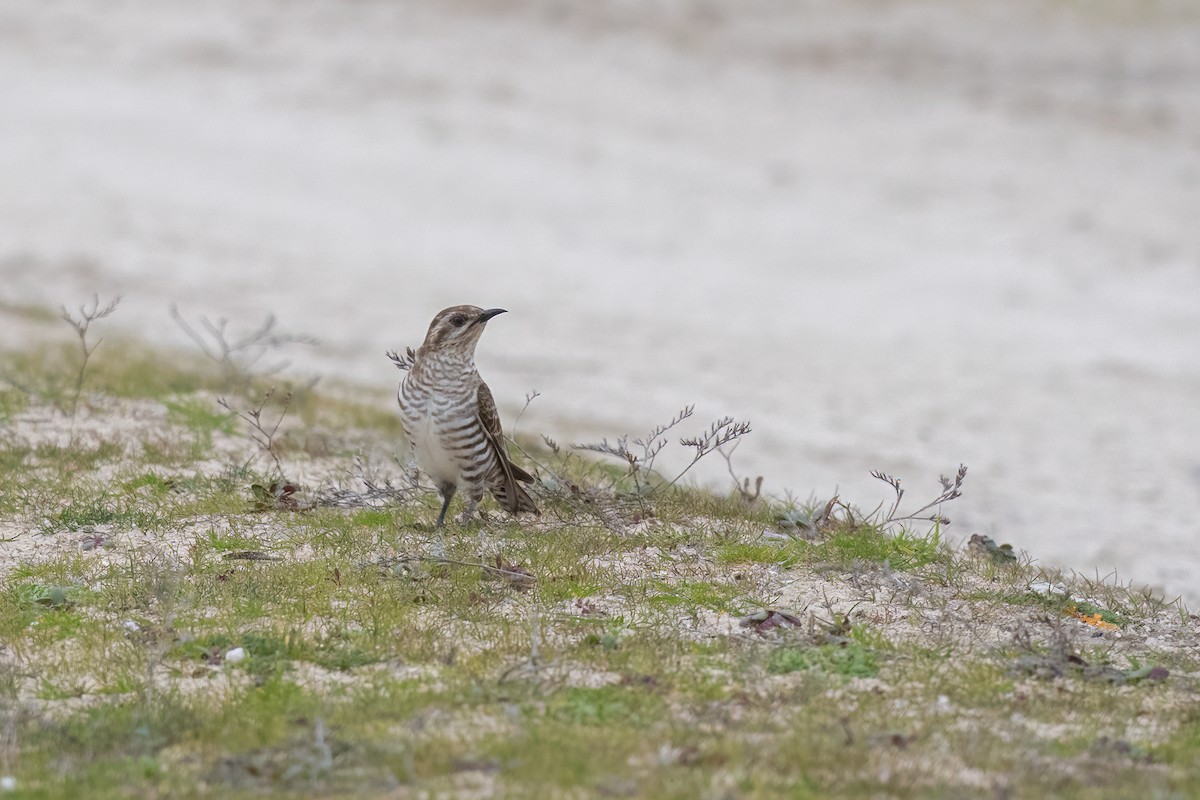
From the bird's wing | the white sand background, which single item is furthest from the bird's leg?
the white sand background

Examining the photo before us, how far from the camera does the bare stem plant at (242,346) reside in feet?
39.5

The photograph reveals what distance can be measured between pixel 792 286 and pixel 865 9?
28.7ft

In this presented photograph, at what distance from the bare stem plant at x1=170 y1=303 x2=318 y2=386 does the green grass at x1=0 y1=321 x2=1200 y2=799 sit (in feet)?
8.32

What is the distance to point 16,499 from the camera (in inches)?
351

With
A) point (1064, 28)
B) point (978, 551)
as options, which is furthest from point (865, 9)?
point (978, 551)

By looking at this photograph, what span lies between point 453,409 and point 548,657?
7.46ft

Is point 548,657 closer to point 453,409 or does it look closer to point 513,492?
point 453,409

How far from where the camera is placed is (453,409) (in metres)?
8.52

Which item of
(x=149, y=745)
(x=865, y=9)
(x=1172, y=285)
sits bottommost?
(x=149, y=745)

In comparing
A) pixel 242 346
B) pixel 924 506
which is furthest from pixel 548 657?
pixel 242 346

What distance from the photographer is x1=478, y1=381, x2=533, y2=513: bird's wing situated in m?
8.66

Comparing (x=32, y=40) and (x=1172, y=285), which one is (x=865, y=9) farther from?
(x=32, y=40)

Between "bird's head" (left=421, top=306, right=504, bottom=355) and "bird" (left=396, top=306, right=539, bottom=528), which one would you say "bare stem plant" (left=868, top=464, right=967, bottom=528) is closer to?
"bird" (left=396, top=306, right=539, bottom=528)

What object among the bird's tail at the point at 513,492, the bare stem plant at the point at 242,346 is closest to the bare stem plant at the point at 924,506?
the bird's tail at the point at 513,492
